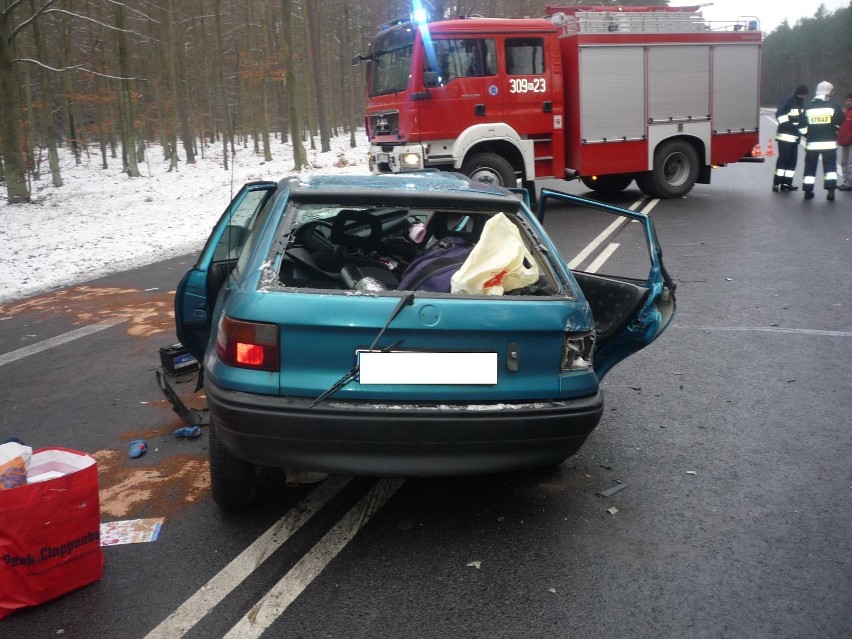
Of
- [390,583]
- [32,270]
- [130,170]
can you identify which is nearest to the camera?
[390,583]

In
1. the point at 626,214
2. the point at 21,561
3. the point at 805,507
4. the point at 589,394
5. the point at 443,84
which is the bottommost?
the point at 805,507

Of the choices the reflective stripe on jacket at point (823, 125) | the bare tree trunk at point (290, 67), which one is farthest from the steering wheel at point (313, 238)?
the bare tree trunk at point (290, 67)

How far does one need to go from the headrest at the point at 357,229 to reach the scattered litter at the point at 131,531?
1.81 meters

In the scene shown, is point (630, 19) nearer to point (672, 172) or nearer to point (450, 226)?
point (672, 172)

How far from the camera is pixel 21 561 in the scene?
2.73 meters

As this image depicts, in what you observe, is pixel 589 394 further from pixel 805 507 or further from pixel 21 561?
pixel 21 561

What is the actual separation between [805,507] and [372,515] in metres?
1.93

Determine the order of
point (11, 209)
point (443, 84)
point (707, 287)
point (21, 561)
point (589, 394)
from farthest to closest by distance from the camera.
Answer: point (11, 209)
point (443, 84)
point (707, 287)
point (589, 394)
point (21, 561)

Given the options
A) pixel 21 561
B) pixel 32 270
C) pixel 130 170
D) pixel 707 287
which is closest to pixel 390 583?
pixel 21 561

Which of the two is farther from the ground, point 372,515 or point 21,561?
point 21,561

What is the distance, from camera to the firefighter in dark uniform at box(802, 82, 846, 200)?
43.7 feet

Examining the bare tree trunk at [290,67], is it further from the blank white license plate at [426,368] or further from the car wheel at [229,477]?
the blank white license plate at [426,368]

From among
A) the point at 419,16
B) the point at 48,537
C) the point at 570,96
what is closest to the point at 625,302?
the point at 48,537

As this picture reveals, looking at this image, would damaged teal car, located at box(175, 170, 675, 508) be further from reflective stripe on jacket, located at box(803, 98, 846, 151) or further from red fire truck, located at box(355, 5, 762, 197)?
reflective stripe on jacket, located at box(803, 98, 846, 151)
